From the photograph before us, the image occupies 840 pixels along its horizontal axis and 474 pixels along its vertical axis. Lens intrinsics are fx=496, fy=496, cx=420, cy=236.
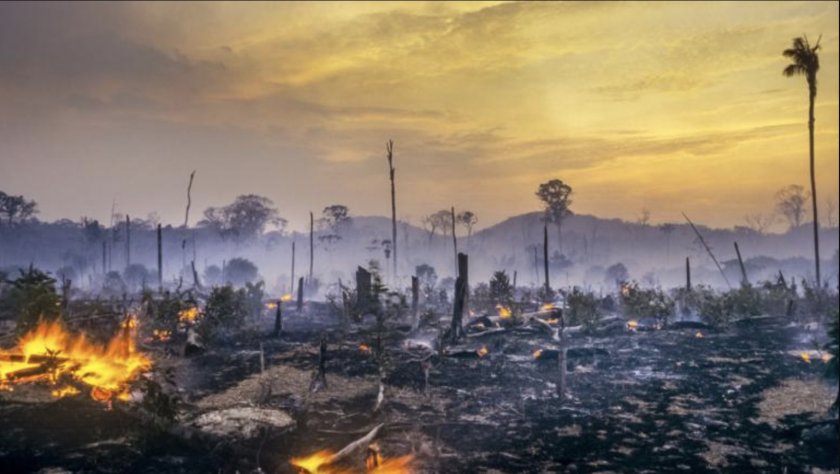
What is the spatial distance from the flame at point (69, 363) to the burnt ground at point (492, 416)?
42.1 inches

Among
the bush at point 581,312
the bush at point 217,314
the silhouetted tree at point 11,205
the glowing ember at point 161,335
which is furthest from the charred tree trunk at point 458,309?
the silhouetted tree at point 11,205

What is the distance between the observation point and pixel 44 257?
217 feet

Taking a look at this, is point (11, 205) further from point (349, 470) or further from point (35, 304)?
point (349, 470)

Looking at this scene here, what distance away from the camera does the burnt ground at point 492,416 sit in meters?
8.51

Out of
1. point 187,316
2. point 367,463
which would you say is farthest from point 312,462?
point 187,316

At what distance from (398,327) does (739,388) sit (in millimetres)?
15918

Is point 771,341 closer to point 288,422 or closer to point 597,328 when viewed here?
point 597,328

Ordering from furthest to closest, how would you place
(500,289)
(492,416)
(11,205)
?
(500,289) < (11,205) < (492,416)

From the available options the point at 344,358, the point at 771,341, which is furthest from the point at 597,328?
the point at 344,358

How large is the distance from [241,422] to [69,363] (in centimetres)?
734

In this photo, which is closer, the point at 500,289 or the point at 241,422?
the point at 241,422

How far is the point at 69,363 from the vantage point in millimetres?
13391

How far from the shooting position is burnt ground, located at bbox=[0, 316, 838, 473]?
8.51 metres

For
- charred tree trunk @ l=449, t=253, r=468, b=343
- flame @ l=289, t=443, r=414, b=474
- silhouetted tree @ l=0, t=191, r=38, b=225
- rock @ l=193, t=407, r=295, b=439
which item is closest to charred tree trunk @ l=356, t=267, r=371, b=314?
charred tree trunk @ l=449, t=253, r=468, b=343
